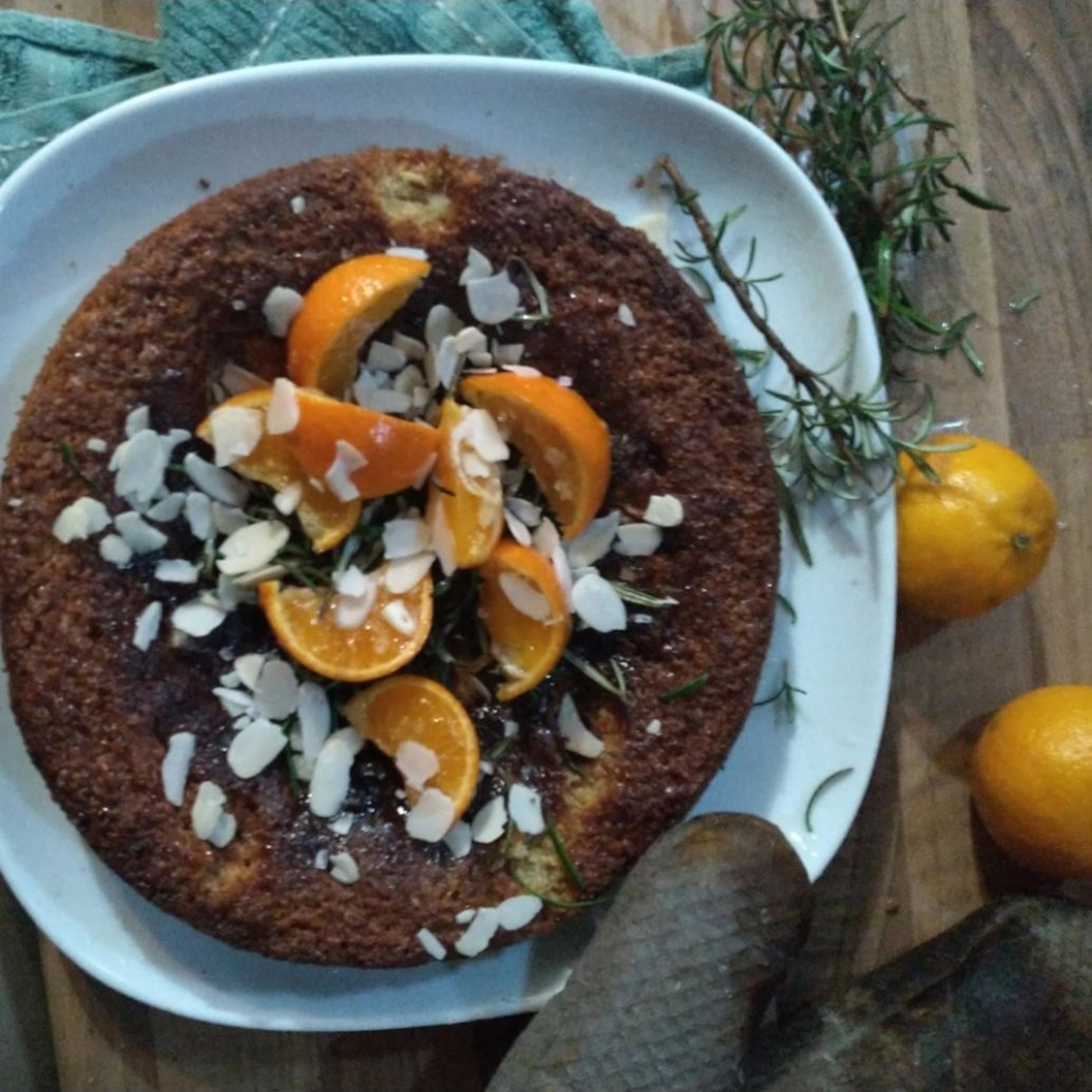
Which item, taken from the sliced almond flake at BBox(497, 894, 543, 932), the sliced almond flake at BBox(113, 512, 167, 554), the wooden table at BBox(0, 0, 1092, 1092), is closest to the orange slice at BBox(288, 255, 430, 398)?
the sliced almond flake at BBox(113, 512, 167, 554)

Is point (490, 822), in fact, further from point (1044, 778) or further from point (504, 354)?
point (1044, 778)

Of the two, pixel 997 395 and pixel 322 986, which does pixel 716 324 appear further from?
pixel 322 986

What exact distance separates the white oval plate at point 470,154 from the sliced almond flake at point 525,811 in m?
0.19

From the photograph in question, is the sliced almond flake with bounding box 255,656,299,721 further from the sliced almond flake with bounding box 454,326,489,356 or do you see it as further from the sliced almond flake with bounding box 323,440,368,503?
the sliced almond flake with bounding box 454,326,489,356

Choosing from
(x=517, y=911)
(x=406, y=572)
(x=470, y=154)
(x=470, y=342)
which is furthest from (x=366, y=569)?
(x=470, y=154)

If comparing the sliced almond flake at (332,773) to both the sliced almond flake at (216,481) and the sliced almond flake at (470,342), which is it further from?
the sliced almond flake at (470,342)

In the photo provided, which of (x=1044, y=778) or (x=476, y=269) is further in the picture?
(x=1044, y=778)

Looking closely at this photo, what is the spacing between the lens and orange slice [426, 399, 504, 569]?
42.1 inches

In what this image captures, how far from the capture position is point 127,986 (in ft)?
3.88

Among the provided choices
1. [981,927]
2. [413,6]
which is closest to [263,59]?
[413,6]

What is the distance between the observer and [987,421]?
135 centimetres

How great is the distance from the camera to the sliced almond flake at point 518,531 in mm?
1099

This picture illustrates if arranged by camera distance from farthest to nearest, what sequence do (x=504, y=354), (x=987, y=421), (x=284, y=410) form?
1. (x=987, y=421)
2. (x=504, y=354)
3. (x=284, y=410)

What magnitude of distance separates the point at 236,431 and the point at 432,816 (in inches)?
17.3
